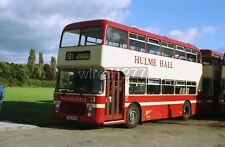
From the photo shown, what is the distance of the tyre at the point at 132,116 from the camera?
15.9 m

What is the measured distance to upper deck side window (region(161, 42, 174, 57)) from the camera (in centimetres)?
1858

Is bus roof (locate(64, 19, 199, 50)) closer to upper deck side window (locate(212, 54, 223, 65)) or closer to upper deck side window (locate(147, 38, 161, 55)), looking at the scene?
upper deck side window (locate(147, 38, 161, 55))

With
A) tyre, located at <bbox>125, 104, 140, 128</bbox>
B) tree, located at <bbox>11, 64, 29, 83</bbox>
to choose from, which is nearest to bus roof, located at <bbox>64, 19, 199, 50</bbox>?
tyre, located at <bbox>125, 104, 140, 128</bbox>

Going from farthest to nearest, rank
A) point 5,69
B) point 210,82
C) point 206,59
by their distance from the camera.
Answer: point 5,69 < point 206,59 < point 210,82

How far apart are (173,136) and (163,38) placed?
6270 millimetres

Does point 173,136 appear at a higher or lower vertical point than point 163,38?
lower

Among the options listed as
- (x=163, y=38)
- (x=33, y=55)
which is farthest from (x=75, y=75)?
(x=33, y=55)

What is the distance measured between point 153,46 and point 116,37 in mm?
2999

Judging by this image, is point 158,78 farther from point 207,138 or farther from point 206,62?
point 206,62

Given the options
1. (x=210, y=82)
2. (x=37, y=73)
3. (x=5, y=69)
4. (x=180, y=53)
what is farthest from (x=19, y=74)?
(x=180, y=53)

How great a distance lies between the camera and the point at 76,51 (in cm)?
1545

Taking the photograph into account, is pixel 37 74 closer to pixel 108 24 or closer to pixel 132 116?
pixel 132 116

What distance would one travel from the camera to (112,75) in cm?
1516

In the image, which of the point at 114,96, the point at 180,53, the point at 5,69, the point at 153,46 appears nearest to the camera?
the point at 114,96
